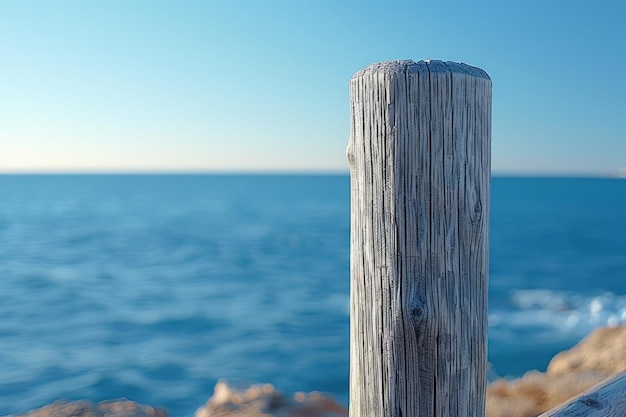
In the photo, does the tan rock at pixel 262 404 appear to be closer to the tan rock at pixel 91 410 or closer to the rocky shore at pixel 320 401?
the rocky shore at pixel 320 401

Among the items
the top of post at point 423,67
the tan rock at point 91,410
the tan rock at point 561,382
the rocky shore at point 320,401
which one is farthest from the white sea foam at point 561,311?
the top of post at point 423,67

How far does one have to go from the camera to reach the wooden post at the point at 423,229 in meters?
1.57

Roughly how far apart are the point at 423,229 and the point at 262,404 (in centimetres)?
396

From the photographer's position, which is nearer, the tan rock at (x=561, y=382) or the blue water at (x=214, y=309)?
the tan rock at (x=561, y=382)

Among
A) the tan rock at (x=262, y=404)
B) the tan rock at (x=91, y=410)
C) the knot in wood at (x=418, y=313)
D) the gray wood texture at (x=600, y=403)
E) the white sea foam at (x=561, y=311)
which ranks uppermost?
the knot in wood at (x=418, y=313)

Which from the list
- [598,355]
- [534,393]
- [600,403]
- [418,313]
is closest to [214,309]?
[598,355]

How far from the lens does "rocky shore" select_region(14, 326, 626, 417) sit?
4.83 metres

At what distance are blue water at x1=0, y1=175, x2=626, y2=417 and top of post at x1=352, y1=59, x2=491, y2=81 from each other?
9.95 meters

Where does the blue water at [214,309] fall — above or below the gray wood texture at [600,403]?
below

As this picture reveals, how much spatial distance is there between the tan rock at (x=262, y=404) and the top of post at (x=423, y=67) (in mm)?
3931

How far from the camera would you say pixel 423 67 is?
1.56 m

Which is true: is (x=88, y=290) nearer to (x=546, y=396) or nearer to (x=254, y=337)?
(x=254, y=337)

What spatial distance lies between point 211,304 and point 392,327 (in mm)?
18713

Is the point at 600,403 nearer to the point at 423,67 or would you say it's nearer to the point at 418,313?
the point at 418,313
